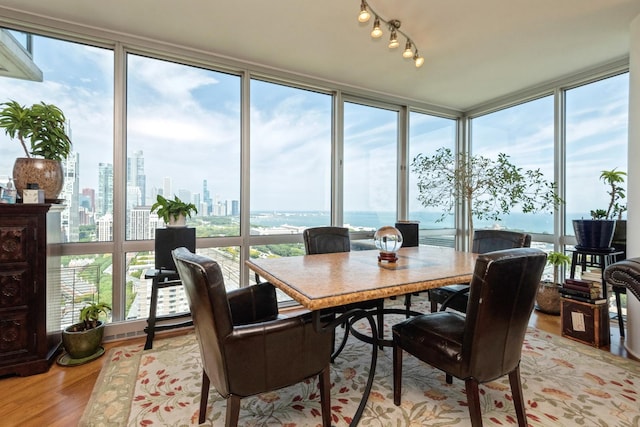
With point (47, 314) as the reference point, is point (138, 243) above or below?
above

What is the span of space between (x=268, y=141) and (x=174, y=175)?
109 centimetres

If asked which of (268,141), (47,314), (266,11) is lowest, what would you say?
(47,314)

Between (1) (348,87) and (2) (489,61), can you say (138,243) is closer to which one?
(1) (348,87)

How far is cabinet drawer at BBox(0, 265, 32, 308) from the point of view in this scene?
206cm

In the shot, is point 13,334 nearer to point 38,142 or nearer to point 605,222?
point 38,142

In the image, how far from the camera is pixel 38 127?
2227 millimetres

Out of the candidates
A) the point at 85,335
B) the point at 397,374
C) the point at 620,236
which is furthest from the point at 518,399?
the point at 85,335

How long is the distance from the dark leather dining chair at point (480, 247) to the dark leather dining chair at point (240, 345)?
127 centimetres

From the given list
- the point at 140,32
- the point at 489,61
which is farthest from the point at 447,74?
the point at 140,32

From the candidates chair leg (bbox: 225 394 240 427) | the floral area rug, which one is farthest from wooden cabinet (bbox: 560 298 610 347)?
chair leg (bbox: 225 394 240 427)

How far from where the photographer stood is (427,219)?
4629mm

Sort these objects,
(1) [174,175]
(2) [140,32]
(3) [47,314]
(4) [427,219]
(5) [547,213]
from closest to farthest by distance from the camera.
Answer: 1. (3) [47,314]
2. (2) [140,32]
3. (1) [174,175]
4. (5) [547,213]
5. (4) [427,219]

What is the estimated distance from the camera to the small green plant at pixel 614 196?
2.93 m

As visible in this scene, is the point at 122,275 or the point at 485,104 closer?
the point at 122,275
